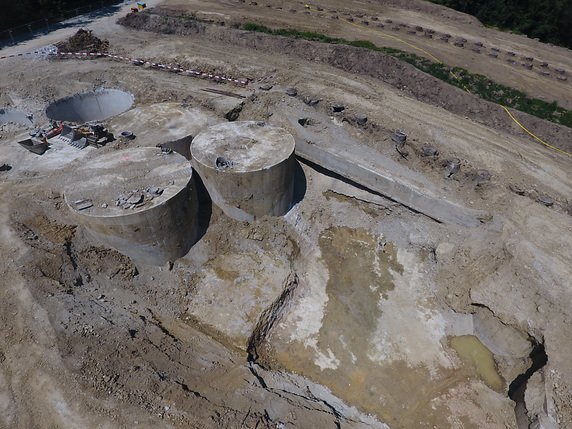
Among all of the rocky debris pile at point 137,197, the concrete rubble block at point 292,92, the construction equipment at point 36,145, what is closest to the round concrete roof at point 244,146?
the rocky debris pile at point 137,197

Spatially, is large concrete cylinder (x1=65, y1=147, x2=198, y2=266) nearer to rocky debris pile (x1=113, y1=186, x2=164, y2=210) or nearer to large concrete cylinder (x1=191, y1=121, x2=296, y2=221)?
rocky debris pile (x1=113, y1=186, x2=164, y2=210)

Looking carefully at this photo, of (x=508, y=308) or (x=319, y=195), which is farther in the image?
(x=319, y=195)

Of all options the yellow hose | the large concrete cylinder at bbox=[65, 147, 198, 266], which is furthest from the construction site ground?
the large concrete cylinder at bbox=[65, 147, 198, 266]

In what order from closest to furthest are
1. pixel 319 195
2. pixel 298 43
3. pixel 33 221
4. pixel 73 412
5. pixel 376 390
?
1. pixel 73 412
2. pixel 376 390
3. pixel 33 221
4. pixel 319 195
5. pixel 298 43

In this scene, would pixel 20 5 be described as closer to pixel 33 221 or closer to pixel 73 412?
pixel 33 221

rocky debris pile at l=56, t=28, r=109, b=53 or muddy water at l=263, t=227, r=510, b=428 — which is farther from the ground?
rocky debris pile at l=56, t=28, r=109, b=53

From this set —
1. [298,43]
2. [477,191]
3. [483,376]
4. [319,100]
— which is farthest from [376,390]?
[298,43]
